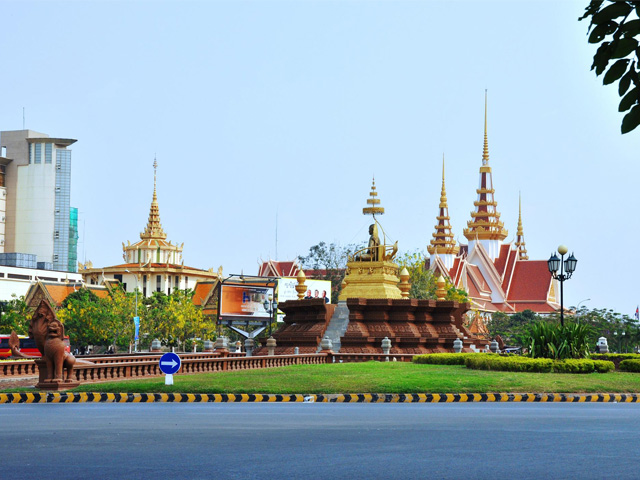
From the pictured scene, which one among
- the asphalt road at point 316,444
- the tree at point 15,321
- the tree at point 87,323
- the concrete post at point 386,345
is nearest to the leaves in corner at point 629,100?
the asphalt road at point 316,444

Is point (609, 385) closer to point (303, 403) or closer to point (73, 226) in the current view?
point (303, 403)

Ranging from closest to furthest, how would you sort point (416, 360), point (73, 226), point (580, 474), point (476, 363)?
1. point (580, 474)
2. point (476, 363)
3. point (416, 360)
4. point (73, 226)

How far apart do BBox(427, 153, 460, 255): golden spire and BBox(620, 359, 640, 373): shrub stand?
259ft

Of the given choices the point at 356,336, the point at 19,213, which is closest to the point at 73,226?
the point at 19,213

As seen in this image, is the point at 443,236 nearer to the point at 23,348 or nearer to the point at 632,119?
the point at 23,348

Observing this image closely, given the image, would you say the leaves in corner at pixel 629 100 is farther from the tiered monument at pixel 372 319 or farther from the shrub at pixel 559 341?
the tiered monument at pixel 372 319

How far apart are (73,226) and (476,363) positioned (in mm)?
108630

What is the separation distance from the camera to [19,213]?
119062 mm

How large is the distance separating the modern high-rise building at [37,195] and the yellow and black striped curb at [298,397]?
333 ft

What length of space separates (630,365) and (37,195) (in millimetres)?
102183

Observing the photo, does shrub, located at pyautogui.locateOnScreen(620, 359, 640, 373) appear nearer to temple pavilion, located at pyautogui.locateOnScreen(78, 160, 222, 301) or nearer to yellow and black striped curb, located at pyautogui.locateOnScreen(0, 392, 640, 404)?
yellow and black striped curb, located at pyautogui.locateOnScreen(0, 392, 640, 404)

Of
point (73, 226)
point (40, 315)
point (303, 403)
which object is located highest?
point (73, 226)

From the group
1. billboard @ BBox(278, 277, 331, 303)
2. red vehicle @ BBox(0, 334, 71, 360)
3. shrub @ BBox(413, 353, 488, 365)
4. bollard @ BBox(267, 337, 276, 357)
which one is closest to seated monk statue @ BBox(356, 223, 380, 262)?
bollard @ BBox(267, 337, 276, 357)

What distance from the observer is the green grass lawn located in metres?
19.8
